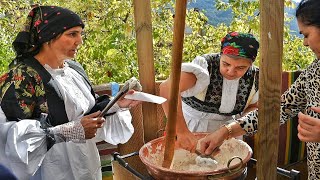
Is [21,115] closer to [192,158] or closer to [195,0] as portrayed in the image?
[192,158]

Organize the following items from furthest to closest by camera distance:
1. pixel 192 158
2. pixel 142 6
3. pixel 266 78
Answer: pixel 142 6, pixel 192 158, pixel 266 78

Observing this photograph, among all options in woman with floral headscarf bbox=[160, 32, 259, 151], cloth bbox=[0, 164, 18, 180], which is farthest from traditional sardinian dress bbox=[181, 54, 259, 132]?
cloth bbox=[0, 164, 18, 180]

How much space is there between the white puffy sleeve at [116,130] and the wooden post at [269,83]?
1125 mm

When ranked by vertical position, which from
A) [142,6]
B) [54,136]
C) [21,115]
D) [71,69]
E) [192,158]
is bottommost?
[192,158]

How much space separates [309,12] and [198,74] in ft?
2.50

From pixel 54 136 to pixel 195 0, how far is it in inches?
155

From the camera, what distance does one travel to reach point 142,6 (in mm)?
2229

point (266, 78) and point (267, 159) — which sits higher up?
point (266, 78)

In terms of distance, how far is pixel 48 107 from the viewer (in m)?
1.99

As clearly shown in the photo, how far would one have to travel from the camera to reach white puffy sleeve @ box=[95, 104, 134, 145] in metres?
2.39

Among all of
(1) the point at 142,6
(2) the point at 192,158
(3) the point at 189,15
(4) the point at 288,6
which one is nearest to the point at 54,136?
(2) the point at 192,158

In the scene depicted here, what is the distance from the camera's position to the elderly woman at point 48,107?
6.13ft

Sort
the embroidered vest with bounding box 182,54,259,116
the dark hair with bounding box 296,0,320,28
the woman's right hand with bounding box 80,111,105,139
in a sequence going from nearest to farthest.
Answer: the dark hair with bounding box 296,0,320,28, the woman's right hand with bounding box 80,111,105,139, the embroidered vest with bounding box 182,54,259,116

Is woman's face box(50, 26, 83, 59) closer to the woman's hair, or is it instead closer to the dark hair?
the woman's hair
